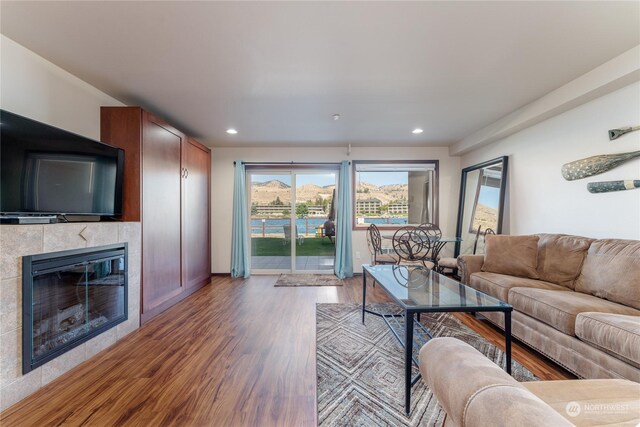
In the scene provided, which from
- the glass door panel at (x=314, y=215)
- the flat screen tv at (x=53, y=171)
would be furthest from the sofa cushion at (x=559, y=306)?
the flat screen tv at (x=53, y=171)

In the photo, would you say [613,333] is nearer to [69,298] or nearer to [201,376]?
[201,376]

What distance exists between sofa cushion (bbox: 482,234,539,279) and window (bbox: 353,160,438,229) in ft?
6.36

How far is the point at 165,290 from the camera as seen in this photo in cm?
299

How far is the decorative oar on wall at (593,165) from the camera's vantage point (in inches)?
84.4

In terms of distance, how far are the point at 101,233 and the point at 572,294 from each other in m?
3.98

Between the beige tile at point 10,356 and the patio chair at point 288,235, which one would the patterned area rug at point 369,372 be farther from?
the patio chair at point 288,235

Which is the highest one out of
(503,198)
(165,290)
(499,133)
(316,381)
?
(499,133)

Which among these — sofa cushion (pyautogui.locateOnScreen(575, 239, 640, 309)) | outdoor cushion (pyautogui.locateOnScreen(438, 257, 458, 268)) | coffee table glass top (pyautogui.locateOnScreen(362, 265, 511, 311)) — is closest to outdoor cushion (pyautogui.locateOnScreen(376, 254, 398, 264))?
outdoor cushion (pyautogui.locateOnScreen(438, 257, 458, 268))

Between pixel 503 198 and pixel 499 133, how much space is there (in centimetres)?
89

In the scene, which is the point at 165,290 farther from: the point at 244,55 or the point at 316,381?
the point at 244,55

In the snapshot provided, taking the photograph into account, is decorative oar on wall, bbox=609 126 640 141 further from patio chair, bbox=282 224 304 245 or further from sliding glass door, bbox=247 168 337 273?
patio chair, bbox=282 224 304 245

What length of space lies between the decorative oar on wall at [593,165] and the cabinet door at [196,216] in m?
4.55

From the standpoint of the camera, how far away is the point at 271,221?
15.9ft

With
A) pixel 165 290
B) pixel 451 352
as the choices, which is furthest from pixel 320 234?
pixel 451 352
